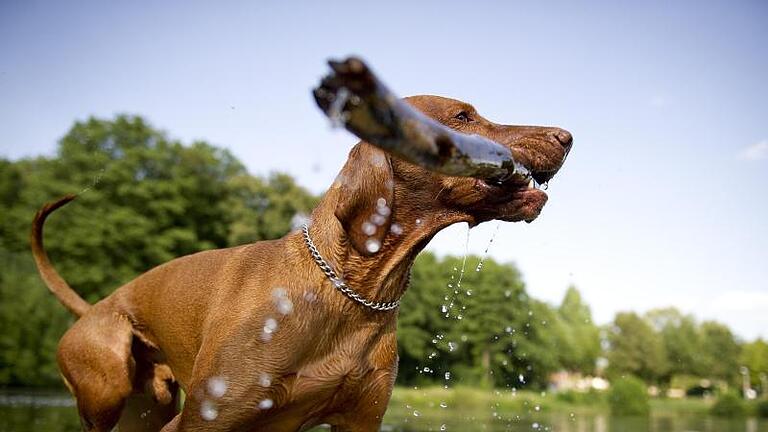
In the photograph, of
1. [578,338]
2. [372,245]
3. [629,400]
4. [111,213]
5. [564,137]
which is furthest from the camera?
[578,338]

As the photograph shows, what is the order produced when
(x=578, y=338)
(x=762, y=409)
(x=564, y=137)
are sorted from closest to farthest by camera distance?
(x=564, y=137), (x=762, y=409), (x=578, y=338)

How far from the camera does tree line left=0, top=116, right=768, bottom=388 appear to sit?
2275cm

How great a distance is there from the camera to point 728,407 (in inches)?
1009

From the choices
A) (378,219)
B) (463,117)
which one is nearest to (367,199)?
(378,219)

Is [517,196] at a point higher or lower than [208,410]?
higher

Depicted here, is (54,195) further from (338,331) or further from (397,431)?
(338,331)

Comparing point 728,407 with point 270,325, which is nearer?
point 270,325

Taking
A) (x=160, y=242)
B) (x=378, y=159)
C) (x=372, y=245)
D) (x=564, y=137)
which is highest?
(x=160, y=242)

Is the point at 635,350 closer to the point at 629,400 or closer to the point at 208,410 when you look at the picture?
the point at 629,400

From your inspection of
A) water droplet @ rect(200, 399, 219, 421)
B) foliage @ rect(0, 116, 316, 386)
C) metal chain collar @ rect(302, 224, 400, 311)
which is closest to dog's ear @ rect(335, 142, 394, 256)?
metal chain collar @ rect(302, 224, 400, 311)

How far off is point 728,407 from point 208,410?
87.9ft

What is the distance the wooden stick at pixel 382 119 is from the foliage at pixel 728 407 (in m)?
26.5

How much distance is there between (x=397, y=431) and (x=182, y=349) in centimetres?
748

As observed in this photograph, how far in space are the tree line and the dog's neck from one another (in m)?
19.1
